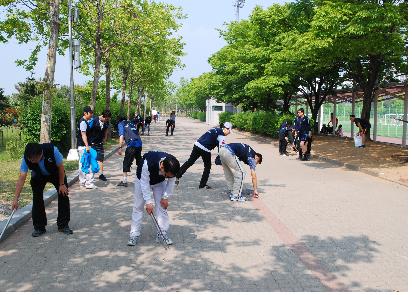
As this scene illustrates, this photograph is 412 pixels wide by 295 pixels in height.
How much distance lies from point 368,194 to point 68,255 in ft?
21.4

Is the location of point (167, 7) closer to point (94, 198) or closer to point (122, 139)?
point (122, 139)

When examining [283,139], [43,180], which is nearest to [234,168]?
[43,180]

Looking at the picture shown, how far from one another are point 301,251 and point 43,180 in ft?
11.4

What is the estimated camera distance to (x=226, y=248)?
18.3ft

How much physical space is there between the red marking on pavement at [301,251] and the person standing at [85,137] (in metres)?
3.84

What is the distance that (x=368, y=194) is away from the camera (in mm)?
9461

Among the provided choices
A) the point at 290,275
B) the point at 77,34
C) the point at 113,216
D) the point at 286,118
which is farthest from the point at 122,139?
the point at 286,118

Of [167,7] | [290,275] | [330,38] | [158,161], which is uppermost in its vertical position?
[167,7]

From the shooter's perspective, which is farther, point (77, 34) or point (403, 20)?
point (77, 34)

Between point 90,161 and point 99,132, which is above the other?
point 99,132

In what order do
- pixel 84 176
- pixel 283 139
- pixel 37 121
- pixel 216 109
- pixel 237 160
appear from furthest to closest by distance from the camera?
pixel 216 109
pixel 283 139
pixel 37 121
pixel 84 176
pixel 237 160

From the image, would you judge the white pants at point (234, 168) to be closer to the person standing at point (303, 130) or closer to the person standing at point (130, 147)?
the person standing at point (130, 147)

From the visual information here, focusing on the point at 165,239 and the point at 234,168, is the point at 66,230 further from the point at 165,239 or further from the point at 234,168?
the point at 234,168

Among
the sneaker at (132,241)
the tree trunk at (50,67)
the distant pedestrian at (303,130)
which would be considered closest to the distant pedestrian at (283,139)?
the distant pedestrian at (303,130)
